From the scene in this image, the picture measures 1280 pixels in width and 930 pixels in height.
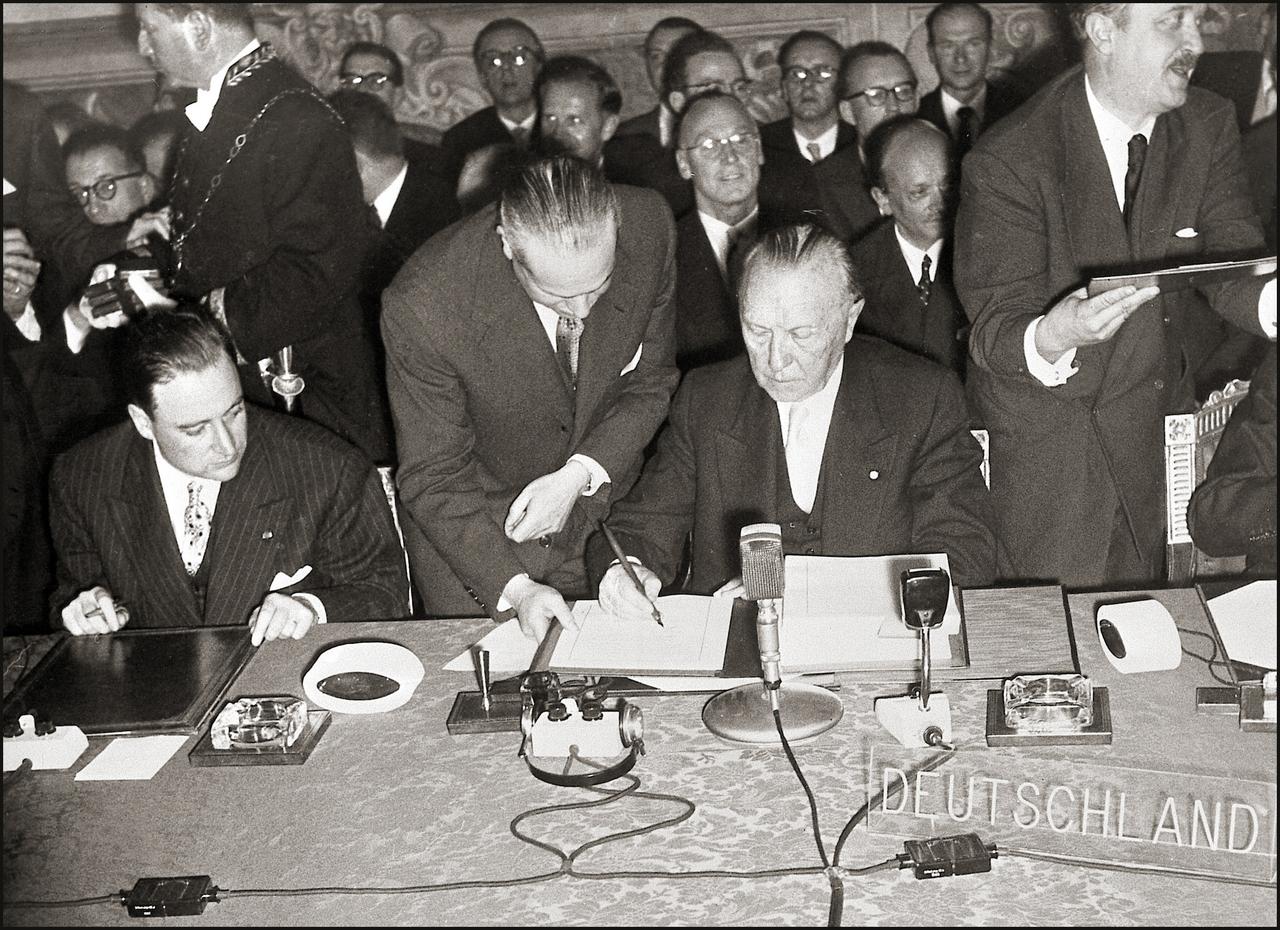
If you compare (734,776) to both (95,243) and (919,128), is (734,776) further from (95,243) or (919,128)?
(95,243)

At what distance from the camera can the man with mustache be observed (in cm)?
299

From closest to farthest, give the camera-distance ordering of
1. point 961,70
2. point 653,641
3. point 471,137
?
point 653,641, point 961,70, point 471,137

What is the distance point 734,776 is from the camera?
1968mm

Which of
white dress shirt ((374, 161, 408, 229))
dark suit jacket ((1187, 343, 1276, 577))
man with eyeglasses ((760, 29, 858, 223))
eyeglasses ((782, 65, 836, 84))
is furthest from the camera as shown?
eyeglasses ((782, 65, 836, 84))

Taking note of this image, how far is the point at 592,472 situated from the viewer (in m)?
2.91

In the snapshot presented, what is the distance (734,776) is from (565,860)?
0.29 meters

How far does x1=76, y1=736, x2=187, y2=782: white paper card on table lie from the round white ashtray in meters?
0.23

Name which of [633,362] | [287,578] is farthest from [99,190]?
[633,362]

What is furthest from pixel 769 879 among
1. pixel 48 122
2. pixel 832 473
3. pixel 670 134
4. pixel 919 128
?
pixel 48 122

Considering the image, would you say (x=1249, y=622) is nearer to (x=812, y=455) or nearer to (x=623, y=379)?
(x=812, y=455)

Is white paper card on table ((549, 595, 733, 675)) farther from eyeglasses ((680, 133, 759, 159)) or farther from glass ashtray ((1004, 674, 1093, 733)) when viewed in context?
eyeglasses ((680, 133, 759, 159))

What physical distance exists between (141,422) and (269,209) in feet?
2.41

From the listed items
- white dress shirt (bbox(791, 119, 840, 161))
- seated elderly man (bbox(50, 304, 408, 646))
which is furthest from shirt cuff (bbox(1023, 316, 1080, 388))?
white dress shirt (bbox(791, 119, 840, 161))

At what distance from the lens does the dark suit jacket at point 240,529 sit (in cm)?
291
